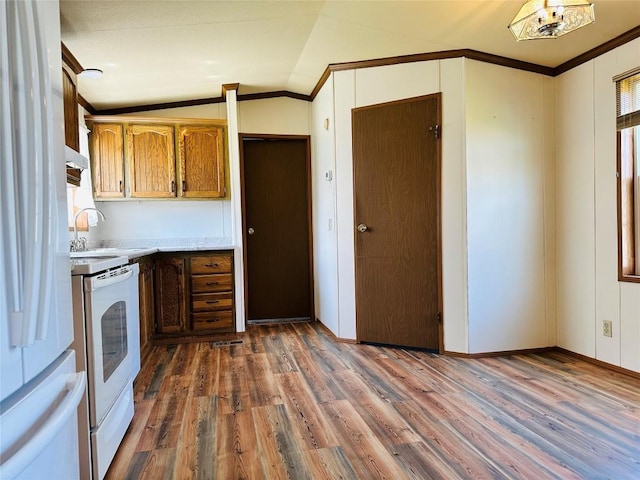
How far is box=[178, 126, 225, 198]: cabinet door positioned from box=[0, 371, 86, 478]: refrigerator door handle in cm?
308

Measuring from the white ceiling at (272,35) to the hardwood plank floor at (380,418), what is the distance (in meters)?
2.30

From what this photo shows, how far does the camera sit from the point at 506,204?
325 cm

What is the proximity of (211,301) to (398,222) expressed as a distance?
6.03 ft

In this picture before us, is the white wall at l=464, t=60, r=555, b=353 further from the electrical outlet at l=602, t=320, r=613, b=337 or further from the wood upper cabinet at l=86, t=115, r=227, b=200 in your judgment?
the wood upper cabinet at l=86, t=115, r=227, b=200

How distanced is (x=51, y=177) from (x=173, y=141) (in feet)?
10.7

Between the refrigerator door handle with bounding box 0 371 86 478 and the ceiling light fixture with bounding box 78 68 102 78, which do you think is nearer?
the refrigerator door handle with bounding box 0 371 86 478

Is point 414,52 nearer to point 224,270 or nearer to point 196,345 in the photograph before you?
point 224,270

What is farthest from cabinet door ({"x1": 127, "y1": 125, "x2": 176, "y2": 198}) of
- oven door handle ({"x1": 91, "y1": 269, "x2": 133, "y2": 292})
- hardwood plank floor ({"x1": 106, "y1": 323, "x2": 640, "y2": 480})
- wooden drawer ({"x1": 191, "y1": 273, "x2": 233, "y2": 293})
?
oven door handle ({"x1": 91, "y1": 269, "x2": 133, "y2": 292})

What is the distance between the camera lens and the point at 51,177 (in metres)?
0.96

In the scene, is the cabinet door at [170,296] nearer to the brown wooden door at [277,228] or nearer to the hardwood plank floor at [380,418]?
the hardwood plank floor at [380,418]

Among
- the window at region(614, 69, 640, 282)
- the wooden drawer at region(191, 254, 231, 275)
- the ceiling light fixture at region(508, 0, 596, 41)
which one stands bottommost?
the wooden drawer at region(191, 254, 231, 275)

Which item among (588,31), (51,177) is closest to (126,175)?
(51,177)

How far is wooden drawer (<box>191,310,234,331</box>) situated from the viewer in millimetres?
3844

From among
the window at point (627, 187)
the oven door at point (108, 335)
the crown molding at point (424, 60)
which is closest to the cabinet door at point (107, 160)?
the crown molding at point (424, 60)
